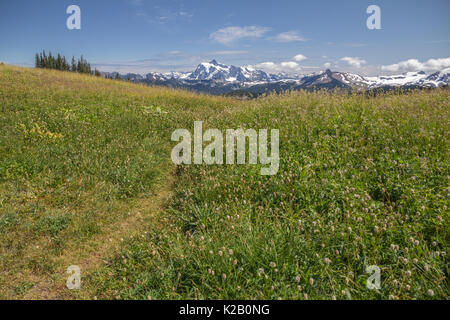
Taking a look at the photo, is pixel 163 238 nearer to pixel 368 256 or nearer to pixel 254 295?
pixel 254 295

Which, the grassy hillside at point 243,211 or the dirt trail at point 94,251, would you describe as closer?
the grassy hillside at point 243,211

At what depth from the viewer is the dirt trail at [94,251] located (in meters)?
3.52

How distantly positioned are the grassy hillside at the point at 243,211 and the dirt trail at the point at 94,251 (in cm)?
3

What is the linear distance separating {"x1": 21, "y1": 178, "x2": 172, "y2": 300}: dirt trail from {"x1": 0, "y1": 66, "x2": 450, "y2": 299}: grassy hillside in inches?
1.2

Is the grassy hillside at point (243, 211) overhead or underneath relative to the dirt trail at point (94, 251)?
overhead

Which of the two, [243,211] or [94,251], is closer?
[243,211]

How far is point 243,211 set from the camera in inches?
165

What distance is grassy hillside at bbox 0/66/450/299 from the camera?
2854 millimetres

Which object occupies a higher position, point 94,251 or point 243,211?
point 243,211

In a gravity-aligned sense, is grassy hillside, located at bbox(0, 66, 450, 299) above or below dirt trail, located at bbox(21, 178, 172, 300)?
above

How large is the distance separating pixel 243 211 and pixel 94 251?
293 centimetres

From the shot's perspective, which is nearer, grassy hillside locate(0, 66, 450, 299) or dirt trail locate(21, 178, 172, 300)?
grassy hillside locate(0, 66, 450, 299)

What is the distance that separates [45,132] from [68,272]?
6996 millimetres

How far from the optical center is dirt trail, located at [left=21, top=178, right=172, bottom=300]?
3.52 metres
